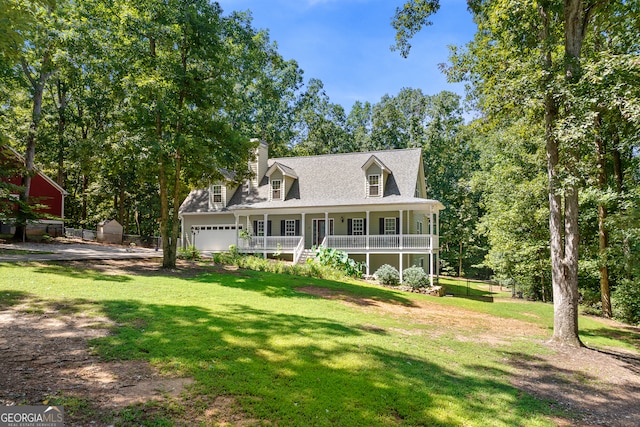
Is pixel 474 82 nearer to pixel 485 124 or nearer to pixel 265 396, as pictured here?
pixel 485 124

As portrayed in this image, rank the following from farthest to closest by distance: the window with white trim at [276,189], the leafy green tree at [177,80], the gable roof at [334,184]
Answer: the window with white trim at [276,189] → the gable roof at [334,184] → the leafy green tree at [177,80]

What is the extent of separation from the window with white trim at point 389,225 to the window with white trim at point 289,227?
20.3 feet

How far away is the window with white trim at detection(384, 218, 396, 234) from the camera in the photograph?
75.9 ft

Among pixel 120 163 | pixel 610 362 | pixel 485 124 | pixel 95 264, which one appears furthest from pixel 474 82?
pixel 95 264

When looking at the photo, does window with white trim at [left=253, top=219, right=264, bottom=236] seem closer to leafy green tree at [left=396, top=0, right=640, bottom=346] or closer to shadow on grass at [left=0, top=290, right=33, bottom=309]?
shadow on grass at [left=0, top=290, right=33, bottom=309]

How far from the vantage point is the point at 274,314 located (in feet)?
30.6

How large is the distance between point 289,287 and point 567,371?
8.99 meters

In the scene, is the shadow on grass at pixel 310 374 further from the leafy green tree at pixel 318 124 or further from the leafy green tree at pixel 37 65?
the leafy green tree at pixel 318 124

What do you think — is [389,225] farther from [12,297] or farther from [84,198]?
[84,198]

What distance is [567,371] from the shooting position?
759 cm

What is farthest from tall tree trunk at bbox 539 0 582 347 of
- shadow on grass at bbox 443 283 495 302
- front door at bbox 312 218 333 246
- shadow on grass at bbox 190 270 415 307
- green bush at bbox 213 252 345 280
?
front door at bbox 312 218 333 246

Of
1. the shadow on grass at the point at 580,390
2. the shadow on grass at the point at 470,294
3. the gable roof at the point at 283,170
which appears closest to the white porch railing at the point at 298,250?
the gable roof at the point at 283,170

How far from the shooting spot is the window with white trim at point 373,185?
76.1 ft

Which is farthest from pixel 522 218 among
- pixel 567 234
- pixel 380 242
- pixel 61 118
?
pixel 61 118
